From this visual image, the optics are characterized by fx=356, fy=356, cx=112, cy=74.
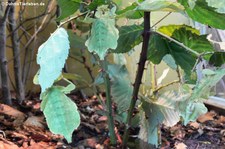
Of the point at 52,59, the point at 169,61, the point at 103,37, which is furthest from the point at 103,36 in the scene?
the point at 169,61

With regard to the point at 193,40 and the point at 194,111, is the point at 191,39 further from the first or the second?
the point at 194,111

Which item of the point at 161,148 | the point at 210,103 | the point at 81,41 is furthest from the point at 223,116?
the point at 81,41

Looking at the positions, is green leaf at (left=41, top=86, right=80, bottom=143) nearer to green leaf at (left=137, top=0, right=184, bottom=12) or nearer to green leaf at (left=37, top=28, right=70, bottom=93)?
green leaf at (left=37, top=28, right=70, bottom=93)

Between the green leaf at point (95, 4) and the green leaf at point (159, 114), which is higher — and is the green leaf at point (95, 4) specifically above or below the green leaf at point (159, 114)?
above

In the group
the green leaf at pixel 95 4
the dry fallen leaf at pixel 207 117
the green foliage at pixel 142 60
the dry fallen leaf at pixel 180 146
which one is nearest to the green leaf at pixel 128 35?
the green foliage at pixel 142 60

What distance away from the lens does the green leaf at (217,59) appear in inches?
31.0

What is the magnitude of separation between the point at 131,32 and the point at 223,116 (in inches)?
34.8

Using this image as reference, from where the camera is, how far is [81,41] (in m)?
1.25

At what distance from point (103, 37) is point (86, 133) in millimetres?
676

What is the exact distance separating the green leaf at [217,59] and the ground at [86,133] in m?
0.38

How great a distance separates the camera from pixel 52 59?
636 millimetres

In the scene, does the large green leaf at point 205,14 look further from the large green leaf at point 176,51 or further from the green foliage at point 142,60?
the large green leaf at point 176,51

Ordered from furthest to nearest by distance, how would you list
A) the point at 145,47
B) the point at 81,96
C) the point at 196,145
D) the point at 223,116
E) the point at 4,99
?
the point at 81,96 < the point at 223,116 < the point at 4,99 < the point at 196,145 < the point at 145,47

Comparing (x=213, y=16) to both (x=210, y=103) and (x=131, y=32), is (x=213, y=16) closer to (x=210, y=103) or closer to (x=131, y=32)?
(x=131, y=32)
